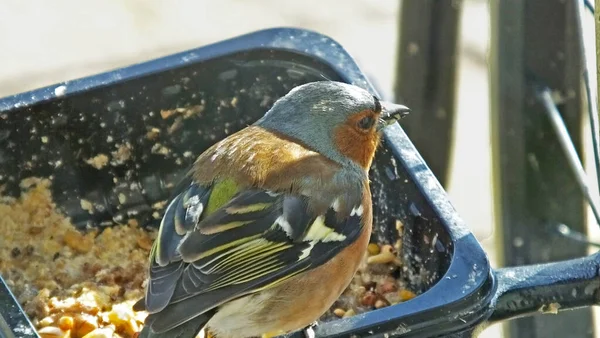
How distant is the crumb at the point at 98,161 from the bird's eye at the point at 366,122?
37.5 inches

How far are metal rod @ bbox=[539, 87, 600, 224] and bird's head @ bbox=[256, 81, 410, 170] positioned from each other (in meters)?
0.76

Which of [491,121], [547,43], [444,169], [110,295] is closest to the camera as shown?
[110,295]

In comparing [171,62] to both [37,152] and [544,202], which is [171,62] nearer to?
[37,152]

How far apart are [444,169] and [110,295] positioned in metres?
2.46

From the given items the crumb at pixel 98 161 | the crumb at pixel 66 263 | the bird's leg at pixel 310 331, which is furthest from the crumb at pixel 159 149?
the bird's leg at pixel 310 331

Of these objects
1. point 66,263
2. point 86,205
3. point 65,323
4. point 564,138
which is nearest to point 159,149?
→ point 86,205

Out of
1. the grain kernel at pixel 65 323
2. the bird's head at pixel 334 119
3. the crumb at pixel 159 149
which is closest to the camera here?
the grain kernel at pixel 65 323

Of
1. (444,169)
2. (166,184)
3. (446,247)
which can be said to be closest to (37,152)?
(166,184)

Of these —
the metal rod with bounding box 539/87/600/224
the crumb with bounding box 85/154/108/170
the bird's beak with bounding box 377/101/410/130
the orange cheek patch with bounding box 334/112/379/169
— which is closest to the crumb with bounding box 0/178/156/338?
the crumb with bounding box 85/154/108/170

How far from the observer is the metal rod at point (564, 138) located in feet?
14.0

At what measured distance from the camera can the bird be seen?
3.30 m

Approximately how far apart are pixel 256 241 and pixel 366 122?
0.79 meters

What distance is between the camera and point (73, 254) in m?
4.12

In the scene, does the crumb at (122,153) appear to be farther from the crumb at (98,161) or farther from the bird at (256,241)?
the bird at (256,241)
